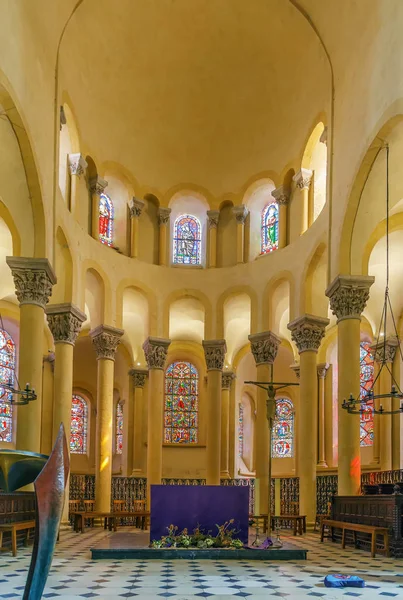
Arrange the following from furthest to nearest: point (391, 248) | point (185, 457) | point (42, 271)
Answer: point (185, 457) → point (391, 248) → point (42, 271)

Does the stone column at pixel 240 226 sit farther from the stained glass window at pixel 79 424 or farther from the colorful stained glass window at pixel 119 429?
the stained glass window at pixel 79 424

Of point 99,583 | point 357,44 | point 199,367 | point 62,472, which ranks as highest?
point 357,44

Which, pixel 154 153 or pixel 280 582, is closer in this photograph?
pixel 280 582

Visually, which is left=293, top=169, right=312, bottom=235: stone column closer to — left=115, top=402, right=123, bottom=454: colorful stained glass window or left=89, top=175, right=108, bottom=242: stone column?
left=89, top=175, right=108, bottom=242: stone column

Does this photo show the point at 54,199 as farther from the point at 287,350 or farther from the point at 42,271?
the point at 287,350

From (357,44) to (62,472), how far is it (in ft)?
54.8

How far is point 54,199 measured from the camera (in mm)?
19875

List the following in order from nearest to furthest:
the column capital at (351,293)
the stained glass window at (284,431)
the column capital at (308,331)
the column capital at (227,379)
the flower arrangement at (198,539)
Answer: the flower arrangement at (198,539) → the column capital at (351,293) → the column capital at (308,331) → the column capital at (227,379) → the stained glass window at (284,431)

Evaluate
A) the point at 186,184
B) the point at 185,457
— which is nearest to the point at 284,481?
the point at 185,457

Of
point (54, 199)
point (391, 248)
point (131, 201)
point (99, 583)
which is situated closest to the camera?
point (99, 583)

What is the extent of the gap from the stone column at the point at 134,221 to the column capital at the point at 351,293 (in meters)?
9.62

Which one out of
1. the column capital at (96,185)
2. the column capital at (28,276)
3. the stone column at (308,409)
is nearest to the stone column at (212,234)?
the column capital at (96,185)

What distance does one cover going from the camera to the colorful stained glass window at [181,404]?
32094 mm

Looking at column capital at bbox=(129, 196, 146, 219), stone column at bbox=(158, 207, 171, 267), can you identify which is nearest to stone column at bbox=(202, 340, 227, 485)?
stone column at bbox=(158, 207, 171, 267)
